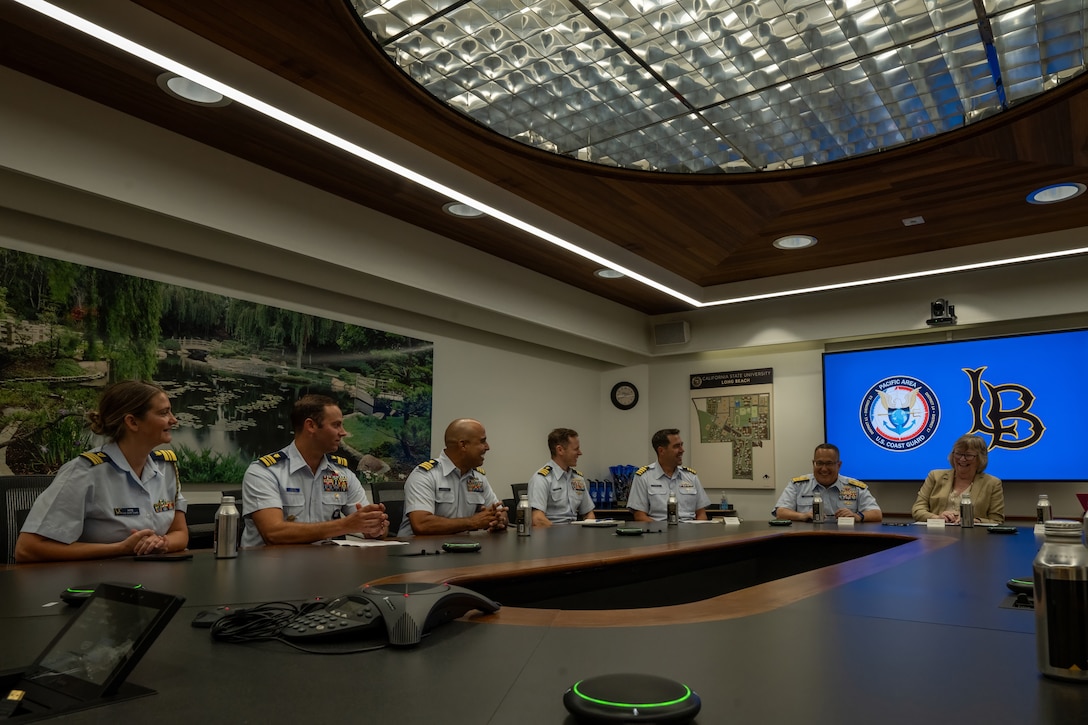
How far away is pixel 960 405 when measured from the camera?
6504mm

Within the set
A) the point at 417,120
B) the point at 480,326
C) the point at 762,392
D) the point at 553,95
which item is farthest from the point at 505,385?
the point at 553,95

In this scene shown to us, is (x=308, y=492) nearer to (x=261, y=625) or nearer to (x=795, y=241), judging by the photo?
(x=261, y=625)

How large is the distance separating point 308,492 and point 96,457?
44.0 inches

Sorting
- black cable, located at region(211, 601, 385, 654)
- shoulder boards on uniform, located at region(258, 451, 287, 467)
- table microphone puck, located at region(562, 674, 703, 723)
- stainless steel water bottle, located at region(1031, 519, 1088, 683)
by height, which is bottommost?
black cable, located at region(211, 601, 385, 654)

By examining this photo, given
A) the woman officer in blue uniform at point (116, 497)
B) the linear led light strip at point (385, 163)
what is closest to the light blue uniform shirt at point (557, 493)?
the linear led light strip at point (385, 163)

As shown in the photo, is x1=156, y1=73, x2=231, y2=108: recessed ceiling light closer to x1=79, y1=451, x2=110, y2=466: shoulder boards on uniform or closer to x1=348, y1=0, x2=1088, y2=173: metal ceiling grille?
x1=348, y1=0, x2=1088, y2=173: metal ceiling grille

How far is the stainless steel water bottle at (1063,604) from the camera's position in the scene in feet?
3.23

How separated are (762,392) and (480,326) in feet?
9.97

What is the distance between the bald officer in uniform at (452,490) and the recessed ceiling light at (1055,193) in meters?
3.94

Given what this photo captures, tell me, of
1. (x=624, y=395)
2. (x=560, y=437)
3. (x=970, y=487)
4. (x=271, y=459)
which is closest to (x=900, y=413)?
(x=970, y=487)

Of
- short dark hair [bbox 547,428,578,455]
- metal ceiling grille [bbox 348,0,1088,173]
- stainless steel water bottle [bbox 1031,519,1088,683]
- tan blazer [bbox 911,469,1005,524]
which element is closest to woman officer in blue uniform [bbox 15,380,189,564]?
metal ceiling grille [bbox 348,0,1088,173]

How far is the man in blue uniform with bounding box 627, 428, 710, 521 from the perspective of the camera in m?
5.91

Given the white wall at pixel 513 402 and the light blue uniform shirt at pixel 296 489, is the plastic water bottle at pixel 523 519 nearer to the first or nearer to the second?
the light blue uniform shirt at pixel 296 489

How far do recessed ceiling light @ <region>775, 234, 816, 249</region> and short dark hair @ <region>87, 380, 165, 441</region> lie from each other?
4.62 metres
